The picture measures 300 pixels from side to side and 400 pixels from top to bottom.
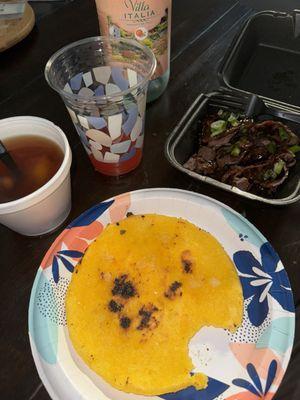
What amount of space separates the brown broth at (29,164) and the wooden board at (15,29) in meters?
0.48

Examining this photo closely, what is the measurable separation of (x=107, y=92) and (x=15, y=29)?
0.51 metres

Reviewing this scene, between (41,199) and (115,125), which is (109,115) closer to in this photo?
(115,125)

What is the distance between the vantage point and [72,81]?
2.19 ft

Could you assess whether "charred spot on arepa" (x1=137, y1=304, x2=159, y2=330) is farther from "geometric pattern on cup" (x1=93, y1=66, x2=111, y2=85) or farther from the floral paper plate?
"geometric pattern on cup" (x1=93, y1=66, x2=111, y2=85)

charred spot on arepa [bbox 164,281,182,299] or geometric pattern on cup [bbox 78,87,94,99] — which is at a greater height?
geometric pattern on cup [bbox 78,87,94,99]

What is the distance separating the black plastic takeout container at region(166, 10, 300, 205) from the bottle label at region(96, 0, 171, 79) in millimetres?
145

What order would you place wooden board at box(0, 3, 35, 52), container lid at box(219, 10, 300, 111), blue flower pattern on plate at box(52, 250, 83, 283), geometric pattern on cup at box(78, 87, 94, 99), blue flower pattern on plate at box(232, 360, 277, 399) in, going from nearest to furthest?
1. blue flower pattern on plate at box(232, 360, 277, 399)
2. blue flower pattern on plate at box(52, 250, 83, 283)
3. geometric pattern on cup at box(78, 87, 94, 99)
4. container lid at box(219, 10, 300, 111)
5. wooden board at box(0, 3, 35, 52)

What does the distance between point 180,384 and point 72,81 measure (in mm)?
527

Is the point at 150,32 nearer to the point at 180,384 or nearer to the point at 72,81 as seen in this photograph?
the point at 72,81

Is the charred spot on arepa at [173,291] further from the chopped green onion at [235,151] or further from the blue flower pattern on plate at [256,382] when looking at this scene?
the chopped green onion at [235,151]


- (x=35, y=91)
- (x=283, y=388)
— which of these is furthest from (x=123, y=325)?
(x=35, y=91)

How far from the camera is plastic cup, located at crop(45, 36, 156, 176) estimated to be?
590 millimetres

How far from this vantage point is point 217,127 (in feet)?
2.36

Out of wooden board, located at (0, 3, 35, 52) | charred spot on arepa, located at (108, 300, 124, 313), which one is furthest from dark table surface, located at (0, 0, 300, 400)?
charred spot on arepa, located at (108, 300, 124, 313)
